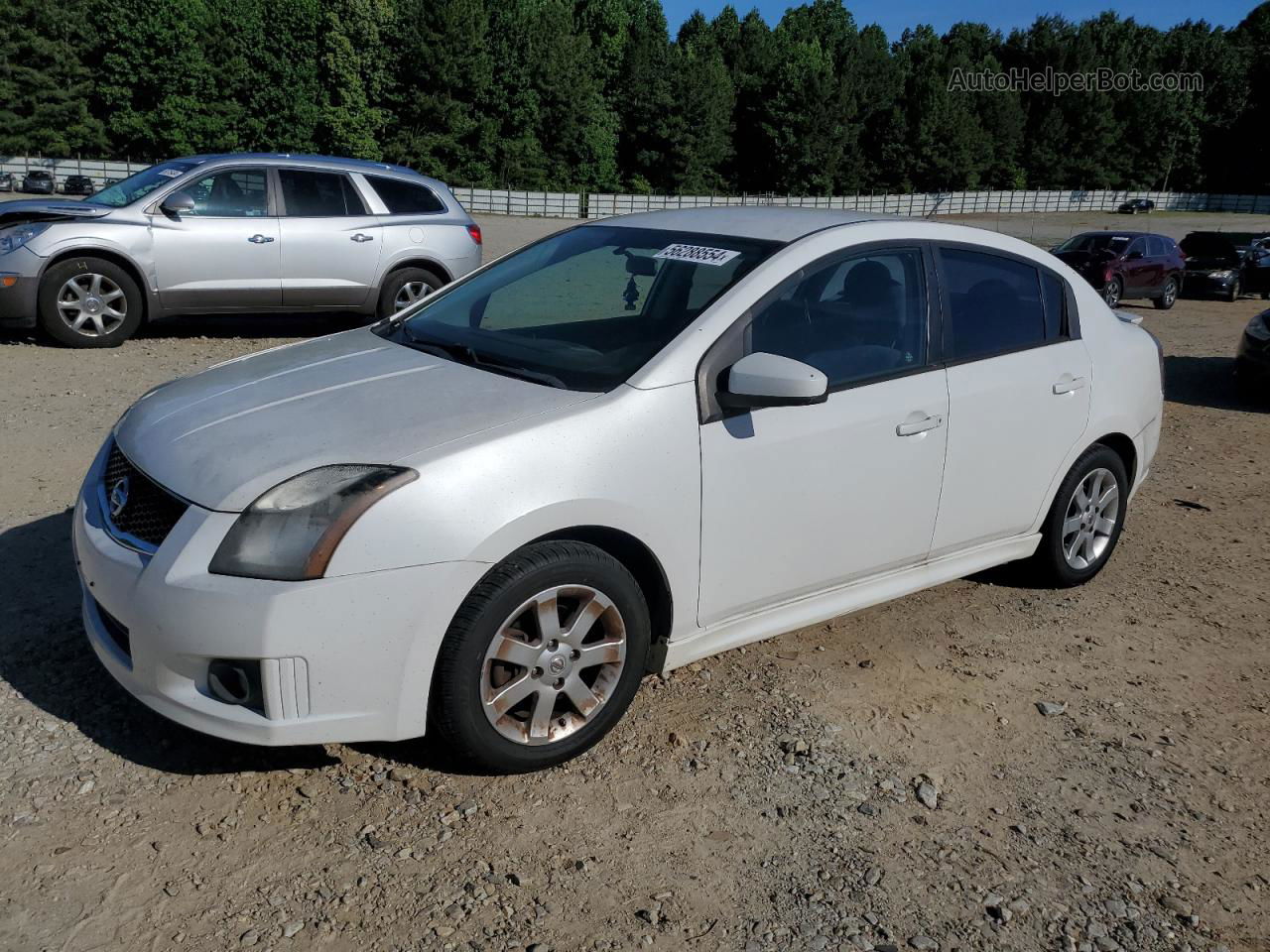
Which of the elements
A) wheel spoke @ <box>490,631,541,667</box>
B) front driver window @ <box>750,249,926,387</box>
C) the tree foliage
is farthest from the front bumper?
the tree foliage

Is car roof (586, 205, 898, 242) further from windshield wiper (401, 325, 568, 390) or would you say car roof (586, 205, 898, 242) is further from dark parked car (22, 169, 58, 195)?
dark parked car (22, 169, 58, 195)

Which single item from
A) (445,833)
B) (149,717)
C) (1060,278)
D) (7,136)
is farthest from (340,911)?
(7,136)

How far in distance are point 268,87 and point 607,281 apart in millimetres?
72433

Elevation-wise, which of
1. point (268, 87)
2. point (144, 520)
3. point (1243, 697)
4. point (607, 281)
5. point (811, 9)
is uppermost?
point (811, 9)

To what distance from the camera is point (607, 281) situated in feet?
14.0

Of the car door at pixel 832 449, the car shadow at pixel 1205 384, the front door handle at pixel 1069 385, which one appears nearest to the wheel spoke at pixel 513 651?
the car door at pixel 832 449

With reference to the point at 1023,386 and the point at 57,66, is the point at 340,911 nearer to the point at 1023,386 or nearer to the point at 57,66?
the point at 1023,386

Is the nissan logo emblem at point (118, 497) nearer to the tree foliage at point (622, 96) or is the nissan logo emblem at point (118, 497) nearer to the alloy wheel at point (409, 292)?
the alloy wheel at point (409, 292)

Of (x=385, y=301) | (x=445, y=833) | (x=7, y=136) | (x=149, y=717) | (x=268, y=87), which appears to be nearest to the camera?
(x=445, y=833)

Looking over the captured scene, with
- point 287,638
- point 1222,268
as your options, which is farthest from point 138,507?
point 1222,268

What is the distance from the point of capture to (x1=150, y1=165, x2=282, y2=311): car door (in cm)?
974

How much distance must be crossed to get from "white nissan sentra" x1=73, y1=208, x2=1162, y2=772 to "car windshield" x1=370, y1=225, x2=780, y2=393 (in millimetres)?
13

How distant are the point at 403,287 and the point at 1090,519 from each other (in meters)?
7.50

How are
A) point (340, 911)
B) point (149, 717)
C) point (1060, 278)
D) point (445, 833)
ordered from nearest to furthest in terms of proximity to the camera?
point (340, 911), point (445, 833), point (149, 717), point (1060, 278)
